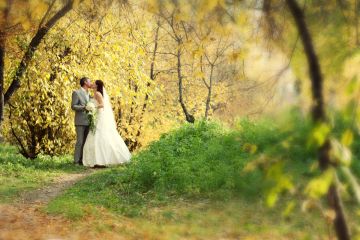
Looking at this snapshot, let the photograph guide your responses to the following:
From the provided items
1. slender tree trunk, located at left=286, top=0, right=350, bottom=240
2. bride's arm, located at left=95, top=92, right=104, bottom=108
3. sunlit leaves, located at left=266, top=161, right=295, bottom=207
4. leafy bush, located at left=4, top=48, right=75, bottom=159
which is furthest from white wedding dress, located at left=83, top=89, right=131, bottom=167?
sunlit leaves, located at left=266, top=161, right=295, bottom=207

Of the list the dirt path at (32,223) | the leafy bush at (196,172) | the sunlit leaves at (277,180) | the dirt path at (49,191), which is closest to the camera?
the sunlit leaves at (277,180)

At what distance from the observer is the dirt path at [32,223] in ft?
18.9

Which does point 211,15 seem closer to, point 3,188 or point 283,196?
point 283,196

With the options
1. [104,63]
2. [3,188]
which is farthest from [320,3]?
[104,63]

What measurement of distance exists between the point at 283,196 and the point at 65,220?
3116mm

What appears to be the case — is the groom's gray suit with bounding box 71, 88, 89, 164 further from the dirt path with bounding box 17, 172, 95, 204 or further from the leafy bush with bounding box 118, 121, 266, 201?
the leafy bush with bounding box 118, 121, 266, 201

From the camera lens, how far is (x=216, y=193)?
25.1 feet

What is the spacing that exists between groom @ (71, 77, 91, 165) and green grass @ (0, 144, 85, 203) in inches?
17.0

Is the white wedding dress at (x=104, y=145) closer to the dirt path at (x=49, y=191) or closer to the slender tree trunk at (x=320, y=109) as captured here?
the dirt path at (x=49, y=191)

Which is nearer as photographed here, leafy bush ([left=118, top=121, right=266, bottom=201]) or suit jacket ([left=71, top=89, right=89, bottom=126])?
leafy bush ([left=118, top=121, right=266, bottom=201])

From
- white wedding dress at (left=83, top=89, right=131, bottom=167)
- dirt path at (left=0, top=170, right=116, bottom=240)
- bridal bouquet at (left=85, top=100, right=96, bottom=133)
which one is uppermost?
bridal bouquet at (left=85, top=100, right=96, bottom=133)

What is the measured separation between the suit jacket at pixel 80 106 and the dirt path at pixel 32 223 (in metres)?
4.30

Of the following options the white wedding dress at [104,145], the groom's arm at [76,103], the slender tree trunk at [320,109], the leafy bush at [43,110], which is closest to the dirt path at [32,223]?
the slender tree trunk at [320,109]

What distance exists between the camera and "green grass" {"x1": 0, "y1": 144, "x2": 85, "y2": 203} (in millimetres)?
8969
